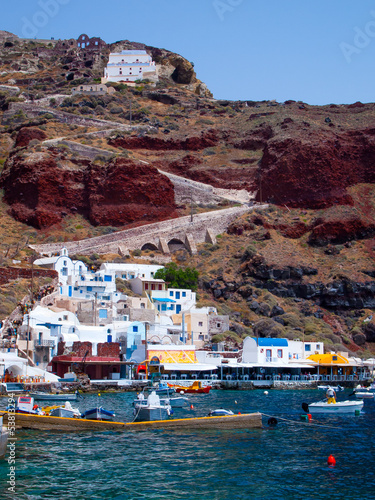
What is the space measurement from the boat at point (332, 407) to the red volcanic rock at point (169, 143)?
71.8 m

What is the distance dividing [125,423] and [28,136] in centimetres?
7444

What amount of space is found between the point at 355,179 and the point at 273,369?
46868 millimetres

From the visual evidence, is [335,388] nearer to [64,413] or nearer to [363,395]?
[363,395]

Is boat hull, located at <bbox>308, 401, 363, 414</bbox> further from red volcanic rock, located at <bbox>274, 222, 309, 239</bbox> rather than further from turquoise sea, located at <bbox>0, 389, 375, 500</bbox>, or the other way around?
red volcanic rock, located at <bbox>274, 222, 309, 239</bbox>

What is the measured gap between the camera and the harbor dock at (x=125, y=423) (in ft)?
104

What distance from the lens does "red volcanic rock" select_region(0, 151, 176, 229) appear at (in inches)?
3511

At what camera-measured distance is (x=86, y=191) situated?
92.1m

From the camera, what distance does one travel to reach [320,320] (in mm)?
75188

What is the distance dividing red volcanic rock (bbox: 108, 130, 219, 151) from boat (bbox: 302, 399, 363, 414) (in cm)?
7180

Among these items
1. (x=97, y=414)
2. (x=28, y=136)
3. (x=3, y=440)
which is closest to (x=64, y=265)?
(x=28, y=136)

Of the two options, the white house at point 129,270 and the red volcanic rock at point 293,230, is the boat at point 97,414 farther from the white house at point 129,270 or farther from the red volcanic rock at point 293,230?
the red volcanic rock at point 293,230

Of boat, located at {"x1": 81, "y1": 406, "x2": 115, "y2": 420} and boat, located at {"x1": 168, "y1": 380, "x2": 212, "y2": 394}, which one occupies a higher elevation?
boat, located at {"x1": 168, "y1": 380, "x2": 212, "y2": 394}

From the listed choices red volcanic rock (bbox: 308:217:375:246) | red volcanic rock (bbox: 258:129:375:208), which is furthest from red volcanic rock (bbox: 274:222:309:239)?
red volcanic rock (bbox: 258:129:375:208)

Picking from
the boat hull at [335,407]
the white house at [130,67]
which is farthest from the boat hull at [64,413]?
the white house at [130,67]
